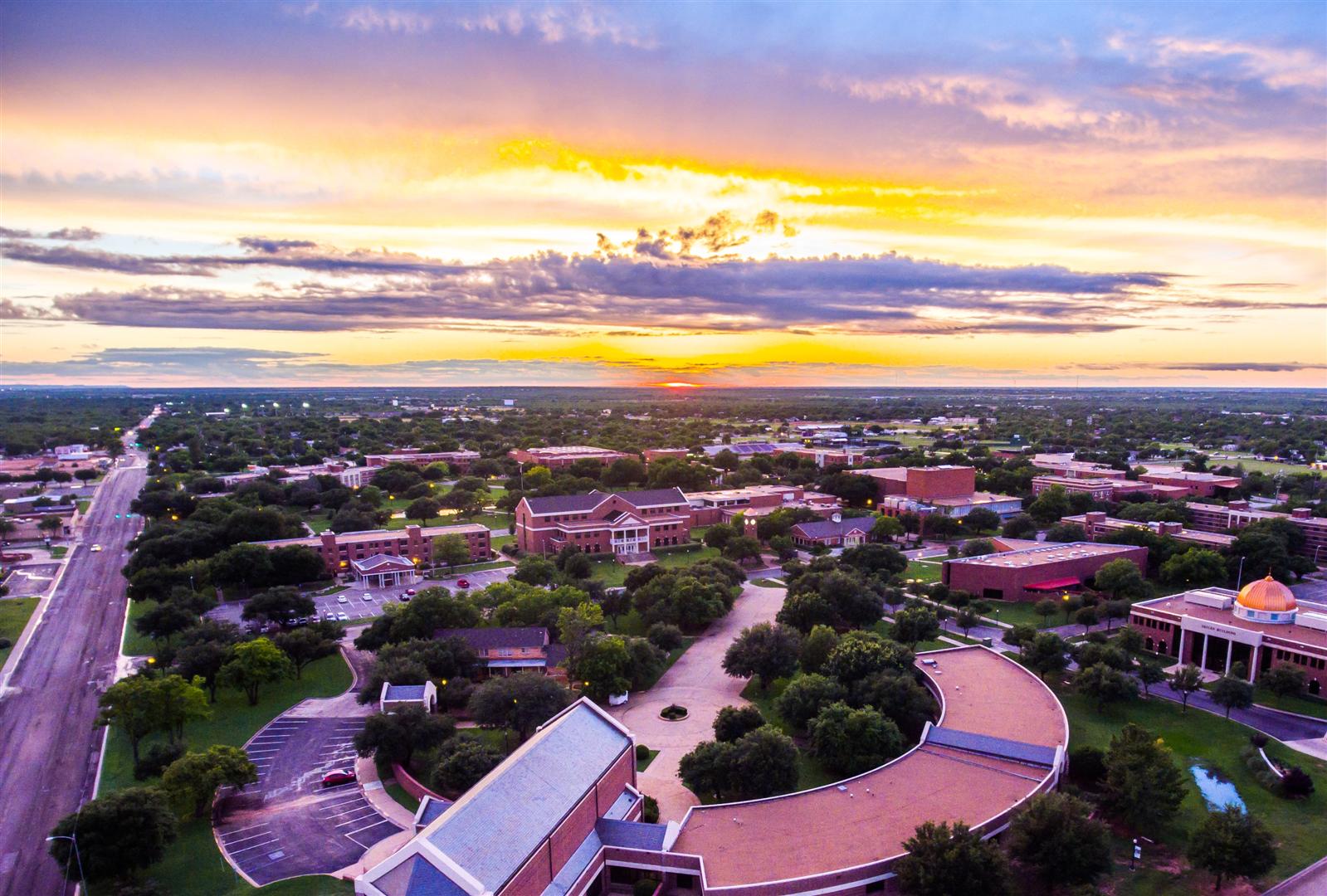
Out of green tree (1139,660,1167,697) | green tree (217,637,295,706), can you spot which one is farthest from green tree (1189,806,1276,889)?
green tree (217,637,295,706)

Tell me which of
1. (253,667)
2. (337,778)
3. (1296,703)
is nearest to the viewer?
(337,778)

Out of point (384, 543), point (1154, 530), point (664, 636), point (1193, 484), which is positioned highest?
point (1193, 484)

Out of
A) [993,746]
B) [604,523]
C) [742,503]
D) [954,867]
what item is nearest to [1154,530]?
[742,503]

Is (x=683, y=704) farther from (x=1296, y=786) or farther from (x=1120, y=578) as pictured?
(x=1120, y=578)

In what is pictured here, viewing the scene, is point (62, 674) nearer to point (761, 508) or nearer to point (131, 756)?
point (131, 756)

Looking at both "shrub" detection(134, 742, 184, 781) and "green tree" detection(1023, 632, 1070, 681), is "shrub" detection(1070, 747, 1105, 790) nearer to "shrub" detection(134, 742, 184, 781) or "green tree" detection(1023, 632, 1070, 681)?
"green tree" detection(1023, 632, 1070, 681)

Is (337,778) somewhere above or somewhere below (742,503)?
below

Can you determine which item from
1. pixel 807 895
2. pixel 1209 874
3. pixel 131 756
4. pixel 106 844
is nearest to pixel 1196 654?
pixel 1209 874
